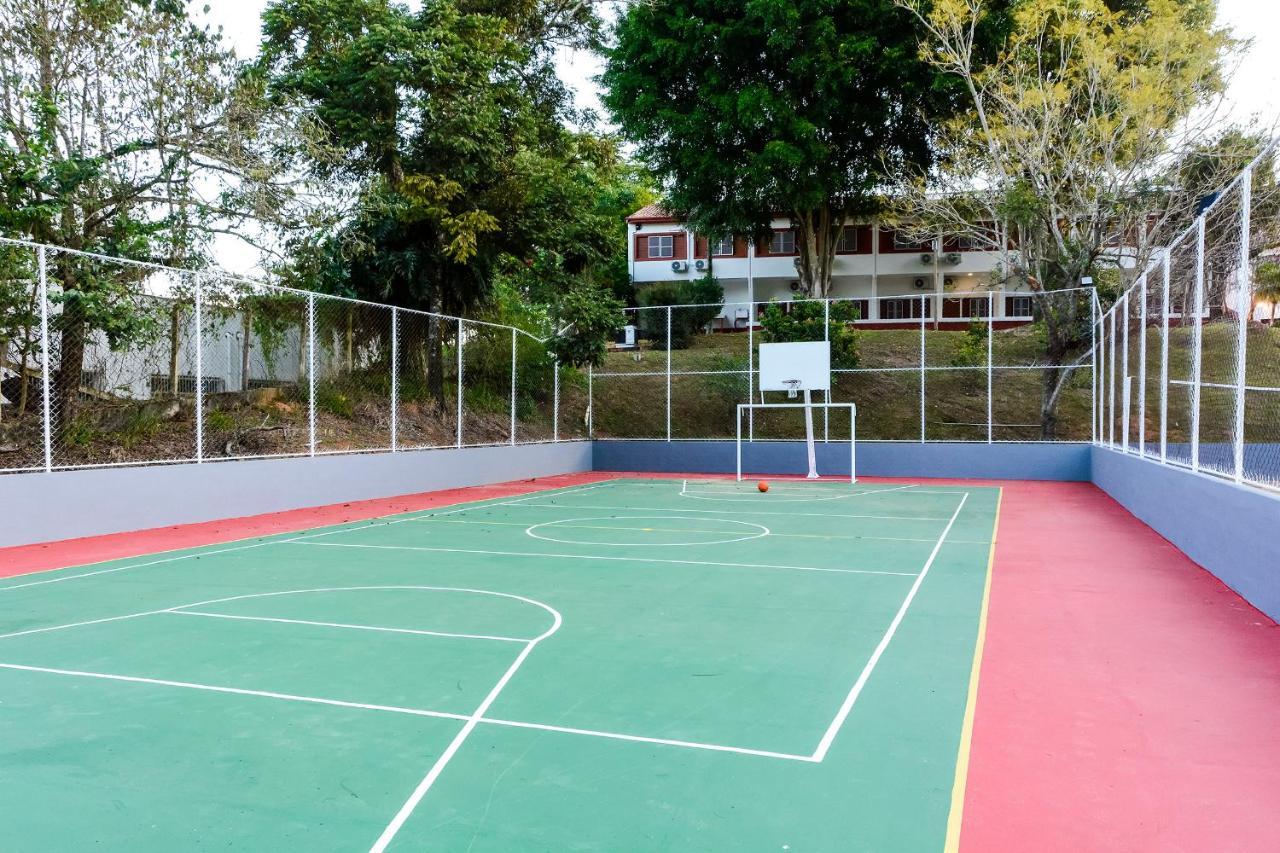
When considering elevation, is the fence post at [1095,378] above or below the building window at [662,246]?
below

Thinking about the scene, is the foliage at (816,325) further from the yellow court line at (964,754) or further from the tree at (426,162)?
the yellow court line at (964,754)

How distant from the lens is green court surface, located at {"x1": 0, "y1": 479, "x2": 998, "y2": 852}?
269 centimetres

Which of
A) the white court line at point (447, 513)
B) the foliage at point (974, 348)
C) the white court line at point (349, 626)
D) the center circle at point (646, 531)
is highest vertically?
the foliage at point (974, 348)

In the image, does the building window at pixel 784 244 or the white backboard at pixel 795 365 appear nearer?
the white backboard at pixel 795 365

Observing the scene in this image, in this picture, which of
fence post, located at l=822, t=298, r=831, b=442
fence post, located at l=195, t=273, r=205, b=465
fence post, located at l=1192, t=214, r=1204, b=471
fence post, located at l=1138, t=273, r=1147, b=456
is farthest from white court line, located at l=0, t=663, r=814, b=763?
fence post, located at l=822, t=298, r=831, b=442

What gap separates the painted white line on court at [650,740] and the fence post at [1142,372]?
844 centimetres

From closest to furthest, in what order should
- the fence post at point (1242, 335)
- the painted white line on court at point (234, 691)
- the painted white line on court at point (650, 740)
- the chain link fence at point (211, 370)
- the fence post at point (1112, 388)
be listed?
the painted white line on court at point (650, 740) → the painted white line on court at point (234, 691) → the fence post at point (1242, 335) → the chain link fence at point (211, 370) → the fence post at point (1112, 388)

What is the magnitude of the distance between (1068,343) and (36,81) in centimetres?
1708

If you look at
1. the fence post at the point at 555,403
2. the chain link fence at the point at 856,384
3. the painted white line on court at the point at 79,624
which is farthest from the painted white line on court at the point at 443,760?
the chain link fence at the point at 856,384

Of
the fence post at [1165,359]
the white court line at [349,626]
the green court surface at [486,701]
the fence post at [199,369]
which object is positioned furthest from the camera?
the fence post at [199,369]

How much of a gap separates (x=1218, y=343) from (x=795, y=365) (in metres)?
10.5

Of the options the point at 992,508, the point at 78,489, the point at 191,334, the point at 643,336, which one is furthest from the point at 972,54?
the point at 78,489

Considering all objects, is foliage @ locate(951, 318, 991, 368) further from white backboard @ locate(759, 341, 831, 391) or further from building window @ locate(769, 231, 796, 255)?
building window @ locate(769, 231, 796, 255)

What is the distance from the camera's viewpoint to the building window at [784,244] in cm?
3684
